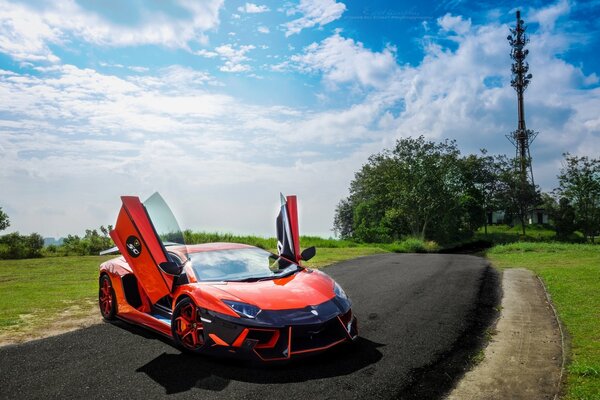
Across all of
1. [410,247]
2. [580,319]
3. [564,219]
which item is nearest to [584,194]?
[564,219]

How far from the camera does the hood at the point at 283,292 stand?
17.2ft

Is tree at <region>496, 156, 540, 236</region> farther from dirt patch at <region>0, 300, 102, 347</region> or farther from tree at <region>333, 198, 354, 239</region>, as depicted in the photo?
dirt patch at <region>0, 300, 102, 347</region>

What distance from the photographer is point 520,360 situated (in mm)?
5574

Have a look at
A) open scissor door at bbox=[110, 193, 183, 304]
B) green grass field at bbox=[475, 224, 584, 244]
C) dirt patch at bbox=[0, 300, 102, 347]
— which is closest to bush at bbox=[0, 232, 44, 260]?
dirt patch at bbox=[0, 300, 102, 347]

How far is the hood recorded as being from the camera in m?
Result: 5.24

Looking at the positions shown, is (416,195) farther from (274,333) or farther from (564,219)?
(274,333)

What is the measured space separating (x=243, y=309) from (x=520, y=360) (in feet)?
11.1

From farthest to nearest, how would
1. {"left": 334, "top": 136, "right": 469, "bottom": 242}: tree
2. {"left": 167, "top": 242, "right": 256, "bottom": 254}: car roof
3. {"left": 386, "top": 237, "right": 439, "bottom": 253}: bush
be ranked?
{"left": 334, "top": 136, "right": 469, "bottom": 242}: tree, {"left": 386, "top": 237, "right": 439, "bottom": 253}: bush, {"left": 167, "top": 242, "right": 256, "bottom": 254}: car roof

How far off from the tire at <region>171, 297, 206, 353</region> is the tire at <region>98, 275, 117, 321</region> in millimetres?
2177

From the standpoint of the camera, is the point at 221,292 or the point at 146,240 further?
the point at 146,240

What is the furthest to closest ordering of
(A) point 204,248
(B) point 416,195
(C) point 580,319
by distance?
(B) point 416,195 < (C) point 580,319 < (A) point 204,248

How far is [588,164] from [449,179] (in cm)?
1690

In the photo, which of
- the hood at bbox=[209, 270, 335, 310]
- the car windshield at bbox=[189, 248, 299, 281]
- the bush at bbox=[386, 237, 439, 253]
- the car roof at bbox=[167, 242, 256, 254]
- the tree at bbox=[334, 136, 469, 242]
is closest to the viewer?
the hood at bbox=[209, 270, 335, 310]

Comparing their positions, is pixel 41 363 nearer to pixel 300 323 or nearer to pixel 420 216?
pixel 300 323
